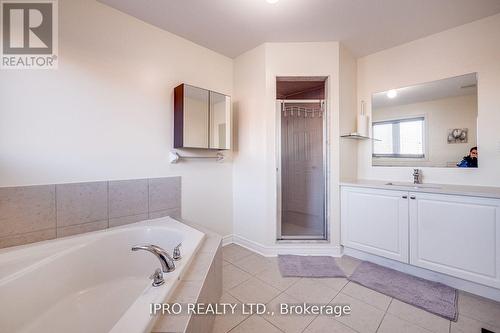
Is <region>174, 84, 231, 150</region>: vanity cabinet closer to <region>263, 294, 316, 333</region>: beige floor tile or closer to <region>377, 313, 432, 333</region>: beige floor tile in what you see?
<region>263, 294, 316, 333</region>: beige floor tile

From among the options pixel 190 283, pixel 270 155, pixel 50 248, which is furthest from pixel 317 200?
pixel 50 248

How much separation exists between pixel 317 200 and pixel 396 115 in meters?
1.38

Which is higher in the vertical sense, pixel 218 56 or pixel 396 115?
pixel 218 56

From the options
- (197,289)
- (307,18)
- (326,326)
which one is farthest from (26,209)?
(307,18)

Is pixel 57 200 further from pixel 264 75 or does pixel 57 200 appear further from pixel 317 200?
pixel 317 200

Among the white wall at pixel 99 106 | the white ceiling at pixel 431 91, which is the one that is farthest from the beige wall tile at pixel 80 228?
the white ceiling at pixel 431 91

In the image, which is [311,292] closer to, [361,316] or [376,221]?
[361,316]

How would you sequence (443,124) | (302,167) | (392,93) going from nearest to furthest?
(443,124)
(392,93)
(302,167)

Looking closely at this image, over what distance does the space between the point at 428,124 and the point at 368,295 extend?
1.89m

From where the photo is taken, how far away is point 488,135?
6.25 feet

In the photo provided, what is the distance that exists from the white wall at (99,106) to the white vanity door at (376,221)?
5.60 feet

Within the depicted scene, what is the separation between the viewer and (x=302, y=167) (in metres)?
2.83

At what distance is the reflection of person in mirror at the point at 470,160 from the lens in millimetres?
1963

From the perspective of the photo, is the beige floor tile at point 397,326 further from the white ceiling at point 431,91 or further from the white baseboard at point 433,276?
the white ceiling at point 431,91
